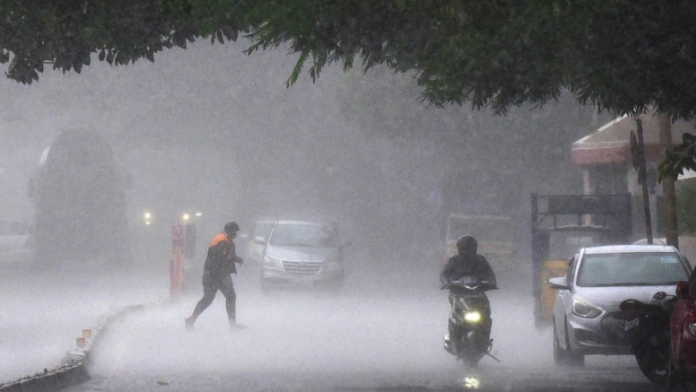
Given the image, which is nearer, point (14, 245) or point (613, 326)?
point (613, 326)

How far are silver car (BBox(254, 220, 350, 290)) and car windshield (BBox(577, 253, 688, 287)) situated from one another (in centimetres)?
1443

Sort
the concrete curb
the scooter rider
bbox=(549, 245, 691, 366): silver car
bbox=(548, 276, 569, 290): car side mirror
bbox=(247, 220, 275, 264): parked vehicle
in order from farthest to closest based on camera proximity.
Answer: bbox=(247, 220, 275, 264): parked vehicle < bbox=(548, 276, 569, 290): car side mirror < the scooter rider < bbox=(549, 245, 691, 366): silver car < the concrete curb

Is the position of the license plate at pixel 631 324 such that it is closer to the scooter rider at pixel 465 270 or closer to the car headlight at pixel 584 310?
the car headlight at pixel 584 310

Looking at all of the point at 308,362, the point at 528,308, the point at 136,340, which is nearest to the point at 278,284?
the point at 528,308

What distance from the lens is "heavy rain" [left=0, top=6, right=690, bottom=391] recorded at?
15555 millimetres

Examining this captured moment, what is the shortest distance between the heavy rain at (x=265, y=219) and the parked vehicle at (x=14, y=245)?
65mm

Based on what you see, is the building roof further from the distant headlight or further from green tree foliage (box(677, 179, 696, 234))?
the distant headlight

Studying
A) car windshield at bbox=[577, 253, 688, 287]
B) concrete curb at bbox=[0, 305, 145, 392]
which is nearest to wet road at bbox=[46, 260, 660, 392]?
concrete curb at bbox=[0, 305, 145, 392]

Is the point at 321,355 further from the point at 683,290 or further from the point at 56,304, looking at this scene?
the point at 56,304

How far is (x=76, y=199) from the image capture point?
39188 mm

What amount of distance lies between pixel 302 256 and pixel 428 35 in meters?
17.8

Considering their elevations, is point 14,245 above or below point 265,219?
below

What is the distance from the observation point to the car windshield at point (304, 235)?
31203 millimetres

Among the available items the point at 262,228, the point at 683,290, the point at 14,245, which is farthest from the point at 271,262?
the point at 683,290
